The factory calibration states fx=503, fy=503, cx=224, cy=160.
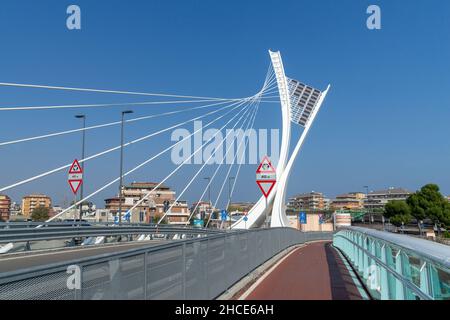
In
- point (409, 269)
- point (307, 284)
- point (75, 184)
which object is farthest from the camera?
point (75, 184)

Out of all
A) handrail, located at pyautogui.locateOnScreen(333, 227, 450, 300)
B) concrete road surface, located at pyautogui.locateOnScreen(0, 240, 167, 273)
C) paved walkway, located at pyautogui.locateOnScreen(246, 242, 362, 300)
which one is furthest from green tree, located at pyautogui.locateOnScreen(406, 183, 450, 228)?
handrail, located at pyautogui.locateOnScreen(333, 227, 450, 300)

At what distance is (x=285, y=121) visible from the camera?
150 feet

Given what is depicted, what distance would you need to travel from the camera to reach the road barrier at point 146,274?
4.20m

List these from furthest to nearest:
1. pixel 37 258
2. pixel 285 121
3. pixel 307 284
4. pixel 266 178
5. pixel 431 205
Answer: pixel 431 205, pixel 285 121, pixel 37 258, pixel 266 178, pixel 307 284

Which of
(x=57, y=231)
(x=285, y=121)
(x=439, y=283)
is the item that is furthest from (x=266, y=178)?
(x=285, y=121)

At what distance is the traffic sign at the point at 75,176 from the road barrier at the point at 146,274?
10775 mm

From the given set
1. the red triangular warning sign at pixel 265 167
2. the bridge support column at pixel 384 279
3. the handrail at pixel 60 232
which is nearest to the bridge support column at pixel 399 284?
the bridge support column at pixel 384 279

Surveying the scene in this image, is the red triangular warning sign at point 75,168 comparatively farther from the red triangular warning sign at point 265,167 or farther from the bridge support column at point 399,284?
the bridge support column at point 399,284

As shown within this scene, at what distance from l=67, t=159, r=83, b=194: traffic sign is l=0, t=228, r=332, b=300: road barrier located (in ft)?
35.4

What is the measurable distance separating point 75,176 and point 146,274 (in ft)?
54.7

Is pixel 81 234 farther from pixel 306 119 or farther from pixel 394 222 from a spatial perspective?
pixel 394 222

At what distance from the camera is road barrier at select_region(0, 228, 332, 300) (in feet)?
13.8

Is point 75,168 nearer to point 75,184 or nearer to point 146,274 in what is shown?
point 75,184
